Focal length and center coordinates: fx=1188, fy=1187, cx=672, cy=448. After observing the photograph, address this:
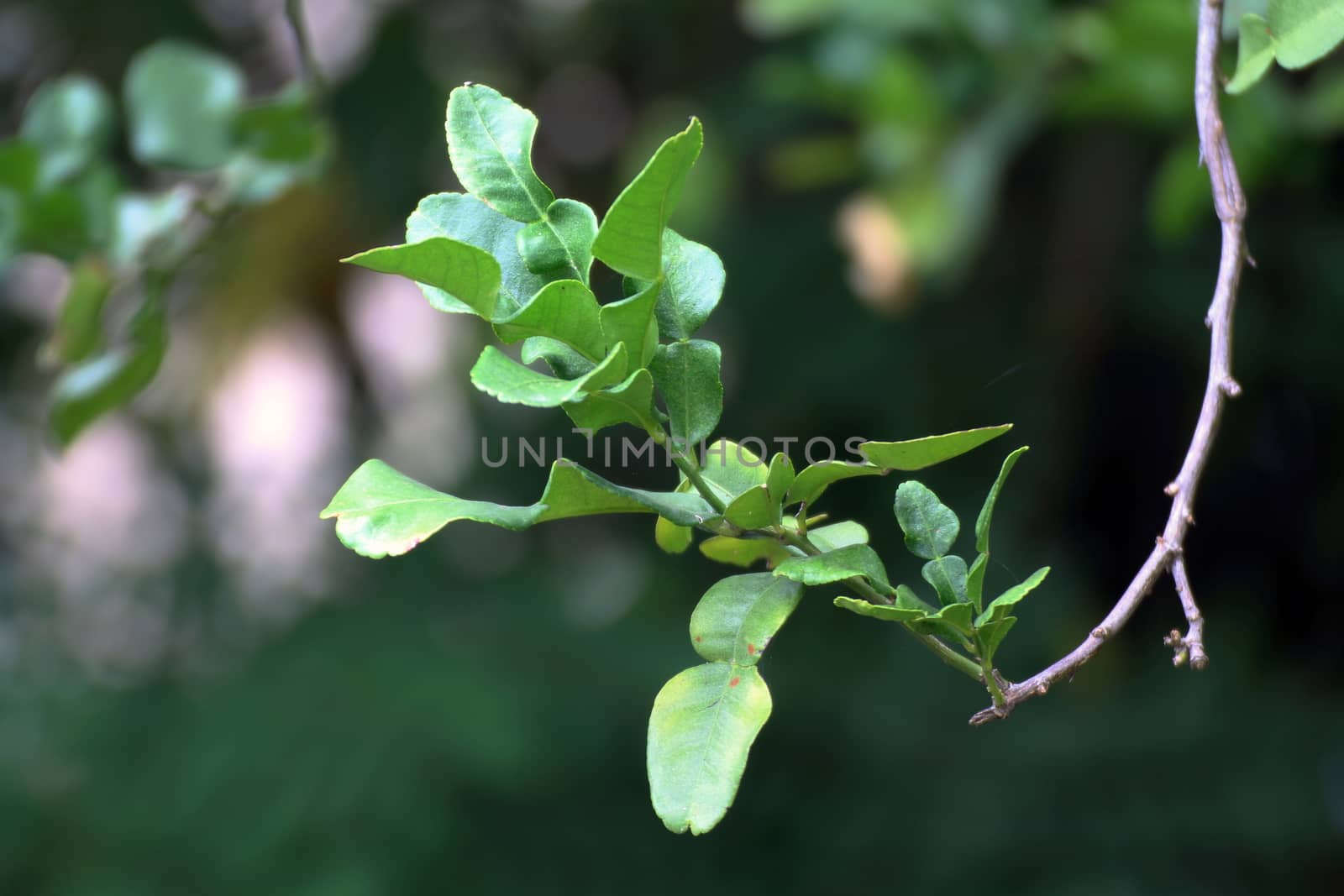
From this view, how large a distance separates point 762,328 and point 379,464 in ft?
3.87

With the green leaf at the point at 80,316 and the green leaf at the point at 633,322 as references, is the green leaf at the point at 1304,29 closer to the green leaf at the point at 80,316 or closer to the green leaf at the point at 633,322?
the green leaf at the point at 633,322

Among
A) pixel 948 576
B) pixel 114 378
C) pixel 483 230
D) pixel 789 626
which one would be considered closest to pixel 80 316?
Answer: pixel 114 378

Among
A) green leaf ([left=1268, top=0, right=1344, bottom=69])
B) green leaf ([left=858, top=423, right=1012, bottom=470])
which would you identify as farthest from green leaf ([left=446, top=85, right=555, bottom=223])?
green leaf ([left=1268, top=0, right=1344, bottom=69])

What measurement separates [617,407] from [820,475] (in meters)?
0.06

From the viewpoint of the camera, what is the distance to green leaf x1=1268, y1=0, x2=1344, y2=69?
0.39 meters

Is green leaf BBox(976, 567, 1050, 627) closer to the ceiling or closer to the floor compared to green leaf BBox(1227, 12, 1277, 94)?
closer to the floor

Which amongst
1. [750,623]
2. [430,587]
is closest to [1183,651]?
[750,623]

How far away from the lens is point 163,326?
67cm

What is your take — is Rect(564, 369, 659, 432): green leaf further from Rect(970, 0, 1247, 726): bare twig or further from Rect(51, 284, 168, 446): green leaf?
Rect(51, 284, 168, 446): green leaf

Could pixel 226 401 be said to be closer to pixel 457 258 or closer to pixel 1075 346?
pixel 1075 346

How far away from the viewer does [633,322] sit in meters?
0.30

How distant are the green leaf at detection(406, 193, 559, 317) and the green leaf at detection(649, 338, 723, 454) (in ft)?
0.13

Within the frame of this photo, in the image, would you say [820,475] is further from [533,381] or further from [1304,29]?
[1304,29]

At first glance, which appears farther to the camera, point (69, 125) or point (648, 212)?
point (69, 125)
